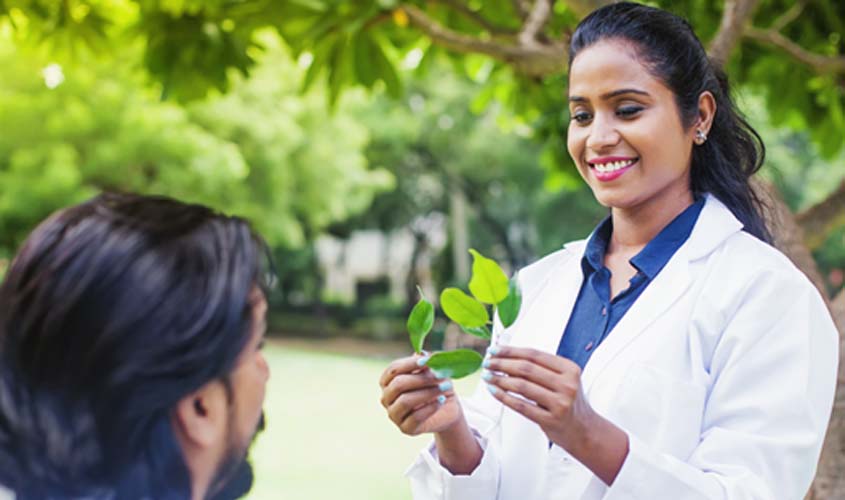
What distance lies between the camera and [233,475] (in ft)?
4.15

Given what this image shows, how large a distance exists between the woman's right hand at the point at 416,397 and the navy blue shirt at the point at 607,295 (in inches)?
11.0

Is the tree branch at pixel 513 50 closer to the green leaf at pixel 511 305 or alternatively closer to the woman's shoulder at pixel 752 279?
the woman's shoulder at pixel 752 279

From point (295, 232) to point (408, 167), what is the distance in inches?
204

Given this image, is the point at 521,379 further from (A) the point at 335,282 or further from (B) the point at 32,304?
(A) the point at 335,282

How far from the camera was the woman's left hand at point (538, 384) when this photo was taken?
144 cm

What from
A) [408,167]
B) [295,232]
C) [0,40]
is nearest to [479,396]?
[0,40]

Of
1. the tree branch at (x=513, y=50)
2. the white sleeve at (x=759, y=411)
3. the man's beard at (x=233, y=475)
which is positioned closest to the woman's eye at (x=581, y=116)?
the white sleeve at (x=759, y=411)

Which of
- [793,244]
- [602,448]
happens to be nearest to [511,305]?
[602,448]

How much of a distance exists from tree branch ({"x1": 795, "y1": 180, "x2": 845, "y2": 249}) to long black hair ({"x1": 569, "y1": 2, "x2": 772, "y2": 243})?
1509 millimetres

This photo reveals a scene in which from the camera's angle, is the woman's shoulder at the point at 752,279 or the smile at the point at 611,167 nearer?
the woman's shoulder at the point at 752,279

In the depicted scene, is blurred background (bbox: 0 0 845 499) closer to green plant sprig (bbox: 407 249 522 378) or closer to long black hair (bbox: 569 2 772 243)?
green plant sprig (bbox: 407 249 522 378)

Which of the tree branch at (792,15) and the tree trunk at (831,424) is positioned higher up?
the tree branch at (792,15)

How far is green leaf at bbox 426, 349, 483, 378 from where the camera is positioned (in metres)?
1.49

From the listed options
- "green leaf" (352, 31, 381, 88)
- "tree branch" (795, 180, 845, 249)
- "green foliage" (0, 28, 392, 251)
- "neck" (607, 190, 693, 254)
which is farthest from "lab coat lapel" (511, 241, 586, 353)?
"green foliage" (0, 28, 392, 251)
